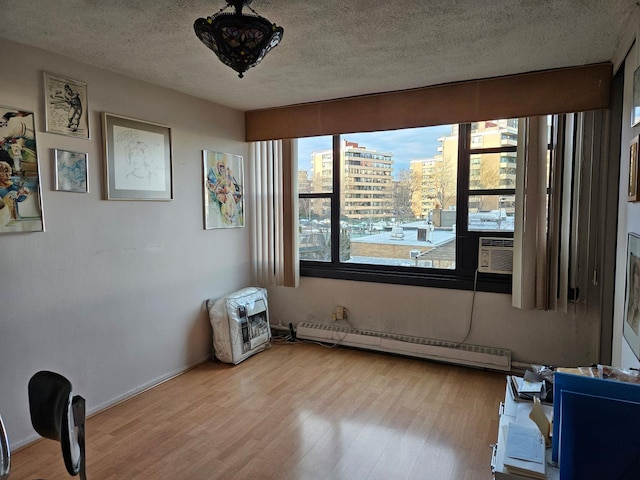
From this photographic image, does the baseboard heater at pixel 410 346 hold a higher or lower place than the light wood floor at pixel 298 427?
higher

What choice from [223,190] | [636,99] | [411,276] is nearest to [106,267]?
[223,190]

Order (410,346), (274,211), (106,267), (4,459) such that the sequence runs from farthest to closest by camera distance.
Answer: (274,211), (410,346), (106,267), (4,459)

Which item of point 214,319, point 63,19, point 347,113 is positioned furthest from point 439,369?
point 63,19

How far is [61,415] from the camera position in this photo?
57.6 inches

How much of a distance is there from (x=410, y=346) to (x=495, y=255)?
1.12m

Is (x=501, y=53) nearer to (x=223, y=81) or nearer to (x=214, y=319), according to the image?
(x=223, y=81)

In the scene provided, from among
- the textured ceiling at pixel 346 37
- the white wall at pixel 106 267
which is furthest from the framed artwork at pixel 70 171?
the textured ceiling at pixel 346 37

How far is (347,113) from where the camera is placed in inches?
148

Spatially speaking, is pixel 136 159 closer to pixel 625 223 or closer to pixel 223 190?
pixel 223 190

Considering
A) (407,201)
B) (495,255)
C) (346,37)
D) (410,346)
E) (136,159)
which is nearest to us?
(346,37)

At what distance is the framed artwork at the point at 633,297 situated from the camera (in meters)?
1.88

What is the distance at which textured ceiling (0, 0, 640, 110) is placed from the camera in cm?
202

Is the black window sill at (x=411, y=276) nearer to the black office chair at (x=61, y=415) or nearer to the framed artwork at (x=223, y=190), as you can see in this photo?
the framed artwork at (x=223, y=190)

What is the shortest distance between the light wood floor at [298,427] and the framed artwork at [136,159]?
157 centimetres
